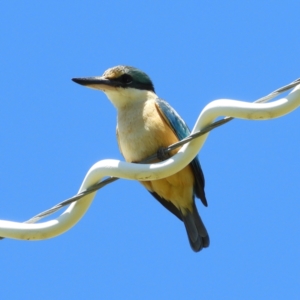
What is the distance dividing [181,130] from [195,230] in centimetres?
107

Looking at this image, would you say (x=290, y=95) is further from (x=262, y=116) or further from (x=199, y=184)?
(x=199, y=184)

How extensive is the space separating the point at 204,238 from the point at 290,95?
3115mm

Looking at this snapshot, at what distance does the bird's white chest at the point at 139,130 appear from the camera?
673cm

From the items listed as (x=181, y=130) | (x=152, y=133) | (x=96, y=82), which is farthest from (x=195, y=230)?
(x=96, y=82)

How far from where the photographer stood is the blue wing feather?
6.96m

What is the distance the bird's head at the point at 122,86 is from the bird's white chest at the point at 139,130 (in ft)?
0.44

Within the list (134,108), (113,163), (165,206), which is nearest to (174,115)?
(134,108)

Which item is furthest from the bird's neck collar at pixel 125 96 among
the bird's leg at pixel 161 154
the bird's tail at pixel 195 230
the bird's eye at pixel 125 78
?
the bird's tail at pixel 195 230

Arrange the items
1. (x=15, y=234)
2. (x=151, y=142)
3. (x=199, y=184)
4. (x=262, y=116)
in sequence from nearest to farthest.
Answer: (x=262, y=116) < (x=15, y=234) < (x=151, y=142) < (x=199, y=184)

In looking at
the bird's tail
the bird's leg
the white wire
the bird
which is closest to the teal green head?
the bird

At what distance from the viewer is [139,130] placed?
6.84m

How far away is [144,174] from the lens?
489 cm

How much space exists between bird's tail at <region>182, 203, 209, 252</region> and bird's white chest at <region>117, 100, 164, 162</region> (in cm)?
93

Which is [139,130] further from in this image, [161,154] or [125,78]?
[125,78]
